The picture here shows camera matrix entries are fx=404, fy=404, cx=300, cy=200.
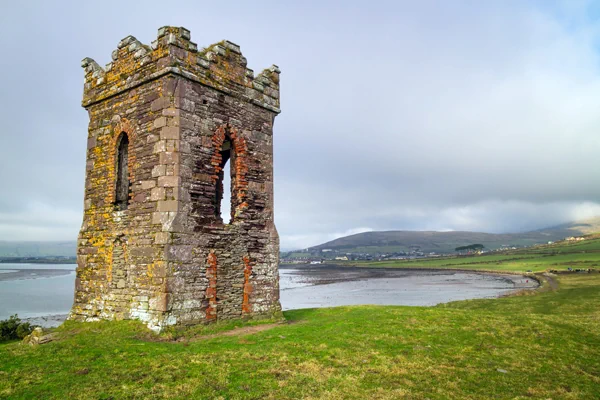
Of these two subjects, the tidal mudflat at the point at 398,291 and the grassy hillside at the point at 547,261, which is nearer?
the tidal mudflat at the point at 398,291

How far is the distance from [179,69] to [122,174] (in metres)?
4.24

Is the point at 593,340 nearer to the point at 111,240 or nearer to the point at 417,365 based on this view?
the point at 417,365

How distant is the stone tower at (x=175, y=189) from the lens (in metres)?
11.9

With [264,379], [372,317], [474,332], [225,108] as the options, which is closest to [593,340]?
[474,332]

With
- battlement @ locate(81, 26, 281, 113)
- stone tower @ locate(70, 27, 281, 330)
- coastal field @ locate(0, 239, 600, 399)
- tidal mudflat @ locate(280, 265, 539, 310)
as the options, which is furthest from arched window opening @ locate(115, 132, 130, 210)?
tidal mudflat @ locate(280, 265, 539, 310)

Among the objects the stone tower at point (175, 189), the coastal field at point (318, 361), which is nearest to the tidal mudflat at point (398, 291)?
the stone tower at point (175, 189)

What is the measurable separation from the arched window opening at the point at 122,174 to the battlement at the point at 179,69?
1739mm

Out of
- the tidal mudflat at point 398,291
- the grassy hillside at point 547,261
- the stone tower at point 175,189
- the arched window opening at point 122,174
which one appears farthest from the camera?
the grassy hillside at point 547,261

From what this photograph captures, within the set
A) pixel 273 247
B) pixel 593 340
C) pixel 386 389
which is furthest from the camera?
pixel 273 247

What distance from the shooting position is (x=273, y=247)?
14.8 metres

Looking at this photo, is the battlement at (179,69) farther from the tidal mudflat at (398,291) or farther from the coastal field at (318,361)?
the tidal mudflat at (398,291)

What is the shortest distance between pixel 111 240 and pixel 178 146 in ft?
12.9

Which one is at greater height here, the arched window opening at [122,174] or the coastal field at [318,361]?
the arched window opening at [122,174]

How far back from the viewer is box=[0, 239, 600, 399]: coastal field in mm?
7020
